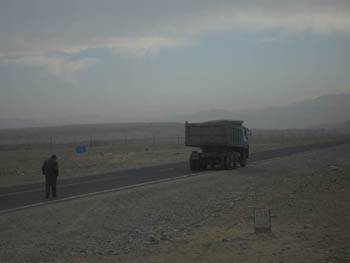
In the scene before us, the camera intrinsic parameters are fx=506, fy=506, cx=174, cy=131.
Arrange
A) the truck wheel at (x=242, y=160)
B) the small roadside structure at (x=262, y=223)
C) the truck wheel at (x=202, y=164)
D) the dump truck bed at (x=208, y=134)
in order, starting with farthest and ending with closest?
the truck wheel at (x=242, y=160) < the truck wheel at (x=202, y=164) < the dump truck bed at (x=208, y=134) < the small roadside structure at (x=262, y=223)

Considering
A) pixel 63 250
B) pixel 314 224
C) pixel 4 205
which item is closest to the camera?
pixel 63 250

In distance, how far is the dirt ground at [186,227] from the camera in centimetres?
1073

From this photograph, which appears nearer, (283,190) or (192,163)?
(283,190)

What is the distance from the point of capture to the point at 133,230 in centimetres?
1362

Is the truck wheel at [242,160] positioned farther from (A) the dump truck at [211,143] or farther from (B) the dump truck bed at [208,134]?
(B) the dump truck bed at [208,134]

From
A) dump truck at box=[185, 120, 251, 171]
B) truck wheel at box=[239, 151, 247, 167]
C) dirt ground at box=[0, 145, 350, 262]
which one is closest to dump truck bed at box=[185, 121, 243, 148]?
dump truck at box=[185, 120, 251, 171]

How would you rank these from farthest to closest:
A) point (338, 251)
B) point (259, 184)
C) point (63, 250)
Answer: point (259, 184) < point (63, 250) < point (338, 251)

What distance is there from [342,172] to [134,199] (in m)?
14.4

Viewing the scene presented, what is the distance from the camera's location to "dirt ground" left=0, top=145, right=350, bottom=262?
1073 centimetres

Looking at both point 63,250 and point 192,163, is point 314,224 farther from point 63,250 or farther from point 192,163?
point 192,163

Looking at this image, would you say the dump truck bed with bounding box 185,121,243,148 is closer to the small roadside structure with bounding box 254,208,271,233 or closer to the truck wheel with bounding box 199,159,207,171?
the truck wheel with bounding box 199,159,207,171

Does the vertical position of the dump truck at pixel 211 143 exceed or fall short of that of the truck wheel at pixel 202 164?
it exceeds it

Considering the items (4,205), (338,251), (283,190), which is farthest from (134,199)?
(338,251)

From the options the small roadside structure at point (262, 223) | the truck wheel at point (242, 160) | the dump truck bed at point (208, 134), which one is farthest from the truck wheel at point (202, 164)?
the small roadside structure at point (262, 223)
